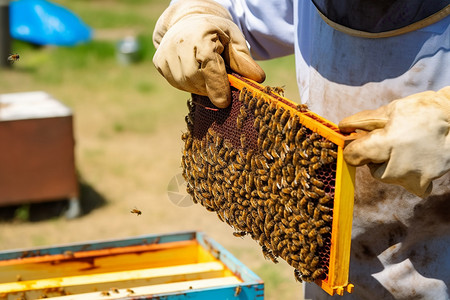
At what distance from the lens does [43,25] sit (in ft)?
38.4

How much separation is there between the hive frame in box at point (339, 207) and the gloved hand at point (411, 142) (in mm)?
49

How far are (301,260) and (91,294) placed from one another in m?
0.84

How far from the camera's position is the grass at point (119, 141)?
5344mm

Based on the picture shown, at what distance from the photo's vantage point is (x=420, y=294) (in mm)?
2021

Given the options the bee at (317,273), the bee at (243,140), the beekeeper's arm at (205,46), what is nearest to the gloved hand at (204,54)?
the beekeeper's arm at (205,46)

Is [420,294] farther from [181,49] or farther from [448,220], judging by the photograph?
[181,49]

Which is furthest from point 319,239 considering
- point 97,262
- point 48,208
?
point 48,208

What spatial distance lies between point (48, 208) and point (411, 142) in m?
4.85

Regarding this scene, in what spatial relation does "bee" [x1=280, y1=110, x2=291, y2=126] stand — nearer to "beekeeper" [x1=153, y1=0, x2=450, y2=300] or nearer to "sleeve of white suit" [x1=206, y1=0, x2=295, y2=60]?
"beekeeper" [x1=153, y1=0, x2=450, y2=300]

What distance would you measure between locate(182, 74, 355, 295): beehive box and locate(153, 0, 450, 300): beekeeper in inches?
3.3

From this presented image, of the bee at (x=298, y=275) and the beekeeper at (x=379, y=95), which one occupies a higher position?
the beekeeper at (x=379, y=95)

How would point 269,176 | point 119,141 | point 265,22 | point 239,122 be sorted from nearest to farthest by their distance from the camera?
point 269,176
point 239,122
point 265,22
point 119,141

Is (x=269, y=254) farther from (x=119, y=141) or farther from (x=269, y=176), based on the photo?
(x=119, y=141)

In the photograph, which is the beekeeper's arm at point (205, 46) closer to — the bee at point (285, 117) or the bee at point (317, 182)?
the bee at point (285, 117)
